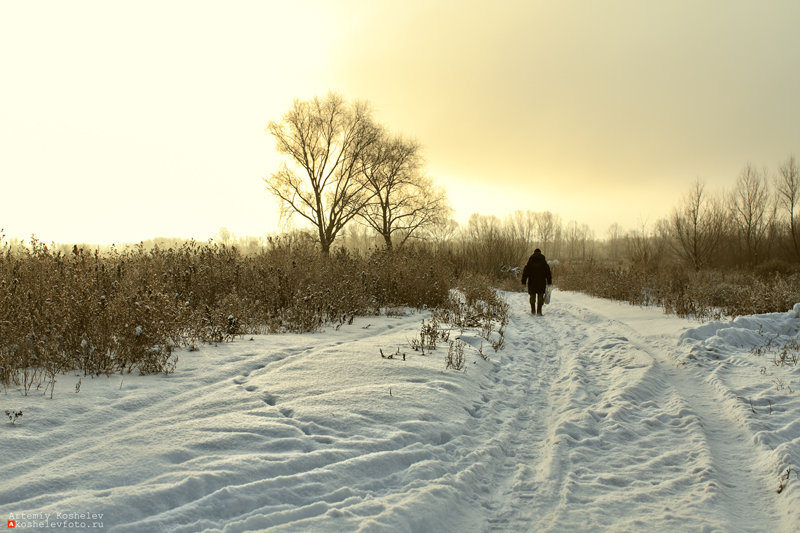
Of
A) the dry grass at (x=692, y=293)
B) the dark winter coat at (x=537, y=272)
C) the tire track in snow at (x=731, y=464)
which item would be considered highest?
the dark winter coat at (x=537, y=272)

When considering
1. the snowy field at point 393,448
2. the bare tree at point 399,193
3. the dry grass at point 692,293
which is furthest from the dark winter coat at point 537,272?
the bare tree at point 399,193

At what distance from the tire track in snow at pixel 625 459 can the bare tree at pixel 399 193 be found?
111 feet

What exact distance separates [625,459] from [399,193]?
38.9 metres

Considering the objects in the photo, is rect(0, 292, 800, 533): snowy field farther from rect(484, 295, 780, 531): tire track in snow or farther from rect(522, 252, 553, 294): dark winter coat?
rect(522, 252, 553, 294): dark winter coat

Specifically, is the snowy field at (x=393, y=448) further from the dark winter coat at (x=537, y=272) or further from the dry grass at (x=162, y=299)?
the dark winter coat at (x=537, y=272)

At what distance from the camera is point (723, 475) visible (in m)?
3.32

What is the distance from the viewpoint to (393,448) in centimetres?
348

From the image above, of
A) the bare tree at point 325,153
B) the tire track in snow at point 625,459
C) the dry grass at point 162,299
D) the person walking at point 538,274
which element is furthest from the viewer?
the bare tree at point 325,153

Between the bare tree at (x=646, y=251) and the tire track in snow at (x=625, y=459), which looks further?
the bare tree at (x=646, y=251)

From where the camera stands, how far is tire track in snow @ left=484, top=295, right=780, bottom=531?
2.78 metres

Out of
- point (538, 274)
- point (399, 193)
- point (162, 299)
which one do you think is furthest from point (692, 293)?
point (399, 193)

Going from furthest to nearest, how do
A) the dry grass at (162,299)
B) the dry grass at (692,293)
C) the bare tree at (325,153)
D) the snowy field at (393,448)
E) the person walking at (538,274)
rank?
the bare tree at (325,153)
the person walking at (538,274)
the dry grass at (692,293)
the dry grass at (162,299)
the snowy field at (393,448)

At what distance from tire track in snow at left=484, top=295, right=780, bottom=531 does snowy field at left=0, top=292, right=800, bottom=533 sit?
0.7 inches

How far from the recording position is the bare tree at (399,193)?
3916 centimetres
